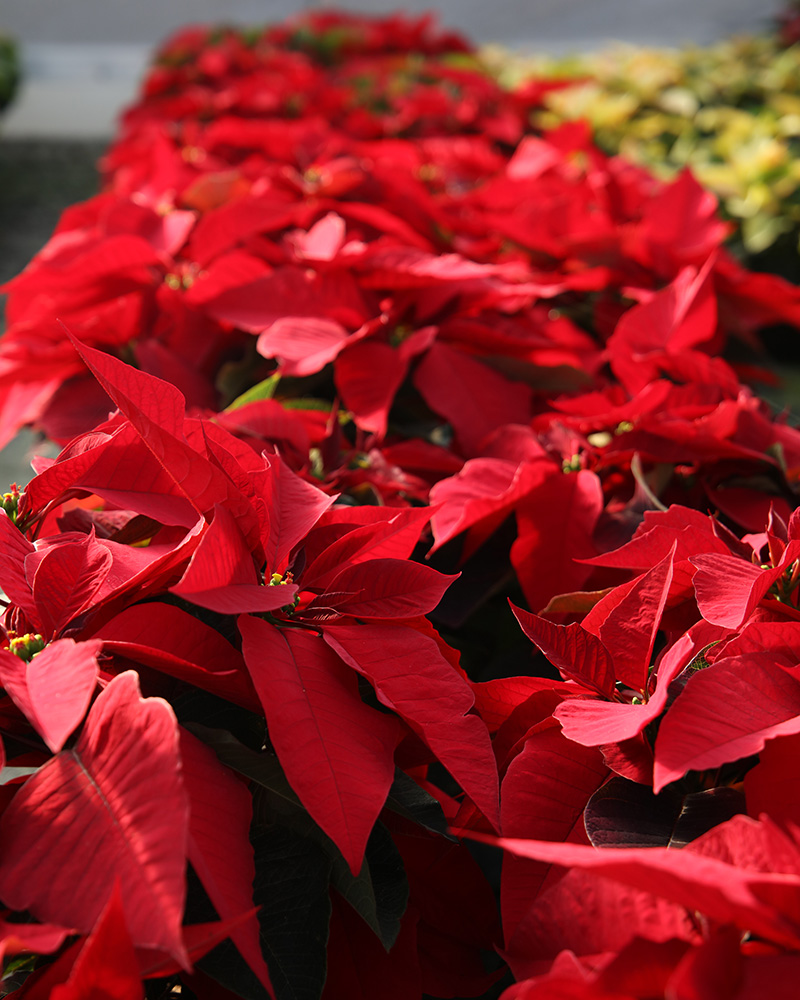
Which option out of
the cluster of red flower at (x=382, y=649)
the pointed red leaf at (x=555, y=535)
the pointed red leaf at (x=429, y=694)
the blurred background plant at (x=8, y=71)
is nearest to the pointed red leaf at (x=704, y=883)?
the cluster of red flower at (x=382, y=649)

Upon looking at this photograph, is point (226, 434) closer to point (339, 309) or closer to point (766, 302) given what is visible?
point (339, 309)

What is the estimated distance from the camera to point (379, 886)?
431 millimetres

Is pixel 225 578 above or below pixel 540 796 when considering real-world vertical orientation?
above

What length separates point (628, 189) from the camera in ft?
4.27

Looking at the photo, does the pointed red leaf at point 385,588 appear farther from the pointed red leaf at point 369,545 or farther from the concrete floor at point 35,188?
the concrete floor at point 35,188

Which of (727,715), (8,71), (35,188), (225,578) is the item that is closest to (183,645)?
(225,578)

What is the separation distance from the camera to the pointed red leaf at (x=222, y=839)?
336mm

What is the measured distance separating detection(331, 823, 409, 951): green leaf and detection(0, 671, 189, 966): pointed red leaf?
0.12 metres

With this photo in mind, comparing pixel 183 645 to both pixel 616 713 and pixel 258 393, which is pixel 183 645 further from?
pixel 258 393

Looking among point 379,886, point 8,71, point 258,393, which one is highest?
point 8,71

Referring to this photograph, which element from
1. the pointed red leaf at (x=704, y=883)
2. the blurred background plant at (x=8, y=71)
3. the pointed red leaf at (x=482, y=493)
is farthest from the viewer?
the blurred background plant at (x=8, y=71)

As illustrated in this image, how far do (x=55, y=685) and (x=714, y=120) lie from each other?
7.48 ft

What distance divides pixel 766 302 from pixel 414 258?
456mm

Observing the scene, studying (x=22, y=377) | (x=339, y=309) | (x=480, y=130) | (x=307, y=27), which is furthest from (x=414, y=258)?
(x=307, y=27)
